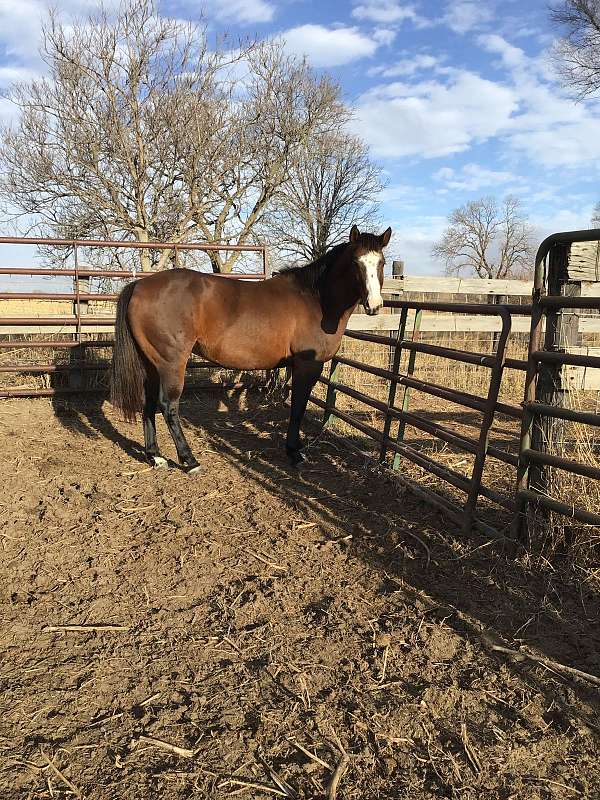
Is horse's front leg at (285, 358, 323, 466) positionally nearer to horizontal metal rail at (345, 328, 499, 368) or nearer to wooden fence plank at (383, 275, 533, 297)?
horizontal metal rail at (345, 328, 499, 368)

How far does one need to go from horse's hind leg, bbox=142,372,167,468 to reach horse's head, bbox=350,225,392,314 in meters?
2.06

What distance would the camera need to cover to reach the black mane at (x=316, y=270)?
16.0 ft

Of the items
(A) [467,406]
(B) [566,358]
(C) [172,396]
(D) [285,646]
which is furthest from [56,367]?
(B) [566,358]

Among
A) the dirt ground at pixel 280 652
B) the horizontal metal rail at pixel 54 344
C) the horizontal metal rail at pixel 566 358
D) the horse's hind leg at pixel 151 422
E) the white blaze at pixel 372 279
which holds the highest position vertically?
the white blaze at pixel 372 279

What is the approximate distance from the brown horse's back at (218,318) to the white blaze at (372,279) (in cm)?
77

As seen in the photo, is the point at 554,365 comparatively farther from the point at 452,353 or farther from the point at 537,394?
the point at 452,353

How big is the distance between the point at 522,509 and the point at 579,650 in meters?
0.90

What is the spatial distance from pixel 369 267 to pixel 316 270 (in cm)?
81

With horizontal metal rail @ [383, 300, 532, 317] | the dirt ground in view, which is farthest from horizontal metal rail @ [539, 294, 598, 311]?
the dirt ground

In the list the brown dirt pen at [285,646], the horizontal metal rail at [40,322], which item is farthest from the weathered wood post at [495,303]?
the horizontal metal rail at [40,322]

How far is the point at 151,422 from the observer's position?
489 cm

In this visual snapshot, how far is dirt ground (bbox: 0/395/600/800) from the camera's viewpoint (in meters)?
1.68

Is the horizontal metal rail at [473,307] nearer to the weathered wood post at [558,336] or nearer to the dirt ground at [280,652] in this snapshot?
the weathered wood post at [558,336]

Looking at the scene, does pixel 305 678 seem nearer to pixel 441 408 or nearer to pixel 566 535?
pixel 566 535
